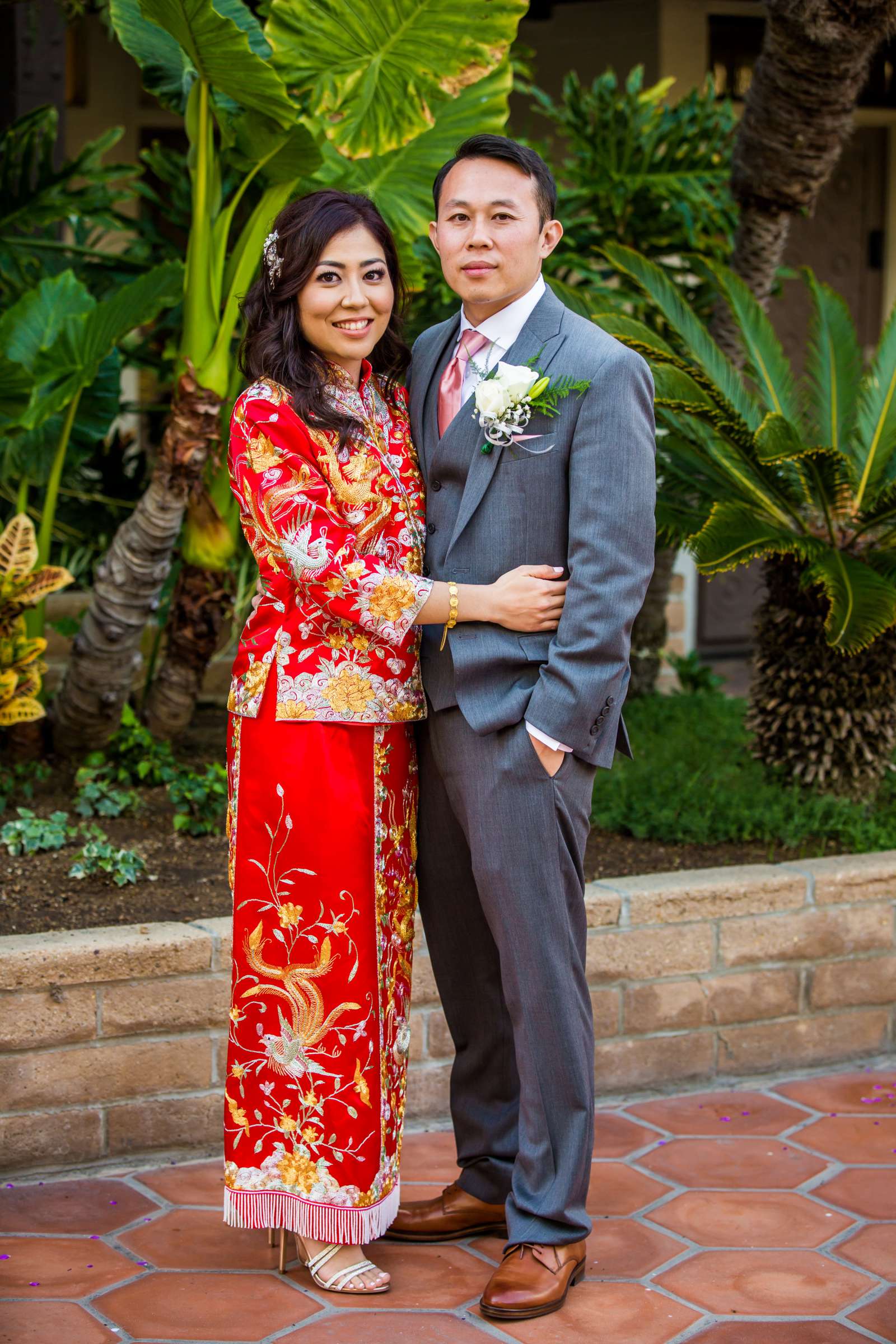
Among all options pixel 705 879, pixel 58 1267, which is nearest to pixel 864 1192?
pixel 705 879

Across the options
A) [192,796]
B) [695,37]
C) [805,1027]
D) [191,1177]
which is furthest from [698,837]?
[695,37]

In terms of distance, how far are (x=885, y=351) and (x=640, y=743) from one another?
176 cm

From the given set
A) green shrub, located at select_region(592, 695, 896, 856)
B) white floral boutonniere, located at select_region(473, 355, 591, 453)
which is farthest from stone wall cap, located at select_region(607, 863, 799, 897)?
white floral boutonniere, located at select_region(473, 355, 591, 453)

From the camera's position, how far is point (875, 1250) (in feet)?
9.98

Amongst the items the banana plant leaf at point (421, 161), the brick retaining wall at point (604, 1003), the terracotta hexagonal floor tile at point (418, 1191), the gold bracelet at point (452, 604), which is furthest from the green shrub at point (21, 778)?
the gold bracelet at point (452, 604)

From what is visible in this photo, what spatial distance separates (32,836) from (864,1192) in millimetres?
2405

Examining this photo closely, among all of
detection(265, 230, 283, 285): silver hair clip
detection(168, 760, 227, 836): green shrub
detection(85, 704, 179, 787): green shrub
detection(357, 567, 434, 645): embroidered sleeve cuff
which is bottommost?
detection(168, 760, 227, 836): green shrub

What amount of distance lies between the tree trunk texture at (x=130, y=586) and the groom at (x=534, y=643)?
1.75 metres

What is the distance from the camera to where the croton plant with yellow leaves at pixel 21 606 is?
4.32m

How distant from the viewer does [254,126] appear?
428 centimetres

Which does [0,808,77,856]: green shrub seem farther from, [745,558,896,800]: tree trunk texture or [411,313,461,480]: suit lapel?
[745,558,896,800]: tree trunk texture

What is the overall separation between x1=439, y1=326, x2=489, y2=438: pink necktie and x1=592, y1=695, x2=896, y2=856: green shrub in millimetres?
2058

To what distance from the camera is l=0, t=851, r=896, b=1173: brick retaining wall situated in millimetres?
3342

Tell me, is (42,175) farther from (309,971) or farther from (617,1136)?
(617,1136)
